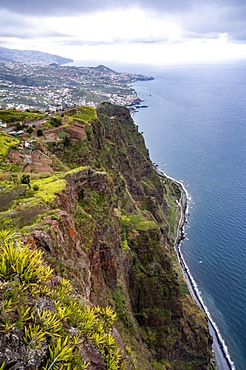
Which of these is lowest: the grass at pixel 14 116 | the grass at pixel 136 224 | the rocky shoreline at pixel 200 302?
the rocky shoreline at pixel 200 302

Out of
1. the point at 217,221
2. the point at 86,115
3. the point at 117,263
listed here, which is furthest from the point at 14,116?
the point at 217,221

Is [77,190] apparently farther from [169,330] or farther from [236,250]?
[236,250]

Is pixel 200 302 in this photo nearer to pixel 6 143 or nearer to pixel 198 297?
pixel 198 297

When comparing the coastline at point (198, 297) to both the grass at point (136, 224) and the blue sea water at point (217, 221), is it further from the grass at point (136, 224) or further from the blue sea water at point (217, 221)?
the grass at point (136, 224)

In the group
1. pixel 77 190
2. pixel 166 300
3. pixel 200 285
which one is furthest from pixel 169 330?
pixel 200 285

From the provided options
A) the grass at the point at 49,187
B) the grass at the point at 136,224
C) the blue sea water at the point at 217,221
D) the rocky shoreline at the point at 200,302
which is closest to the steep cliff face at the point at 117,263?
the grass at the point at 136,224
